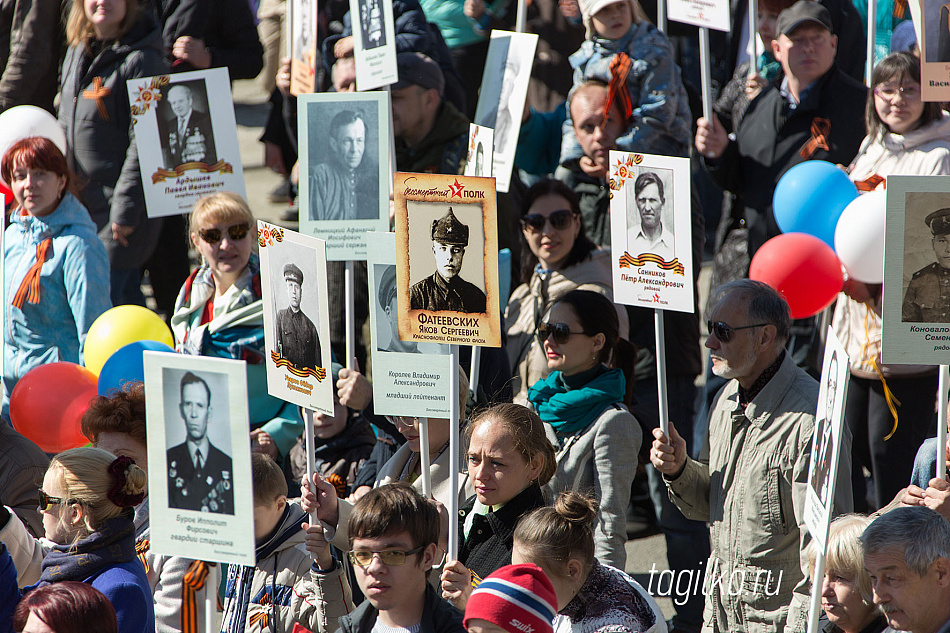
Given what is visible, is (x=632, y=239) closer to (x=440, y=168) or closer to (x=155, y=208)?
(x=440, y=168)

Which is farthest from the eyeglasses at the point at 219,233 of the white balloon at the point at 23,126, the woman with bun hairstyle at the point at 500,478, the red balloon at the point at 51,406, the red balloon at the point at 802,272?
the red balloon at the point at 802,272

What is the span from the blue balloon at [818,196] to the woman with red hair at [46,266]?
3.00 m

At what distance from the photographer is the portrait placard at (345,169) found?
14.6 feet

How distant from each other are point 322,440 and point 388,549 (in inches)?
72.1

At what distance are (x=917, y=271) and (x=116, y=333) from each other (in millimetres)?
3174

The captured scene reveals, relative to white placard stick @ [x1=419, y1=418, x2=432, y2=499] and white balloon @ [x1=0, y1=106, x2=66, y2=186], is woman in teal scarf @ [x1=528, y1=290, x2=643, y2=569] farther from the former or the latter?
white balloon @ [x1=0, y1=106, x2=66, y2=186]

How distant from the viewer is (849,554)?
3076 mm

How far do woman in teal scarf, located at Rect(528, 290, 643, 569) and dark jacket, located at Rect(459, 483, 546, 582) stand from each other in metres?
0.51

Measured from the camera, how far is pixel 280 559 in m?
Result: 3.59

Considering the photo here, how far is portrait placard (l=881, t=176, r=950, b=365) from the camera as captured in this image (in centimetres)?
331

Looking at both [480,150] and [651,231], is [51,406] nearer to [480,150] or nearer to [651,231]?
[480,150]

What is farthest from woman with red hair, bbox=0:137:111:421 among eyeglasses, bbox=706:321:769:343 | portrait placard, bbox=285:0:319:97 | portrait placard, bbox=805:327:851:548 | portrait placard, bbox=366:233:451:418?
portrait placard, bbox=805:327:851:548

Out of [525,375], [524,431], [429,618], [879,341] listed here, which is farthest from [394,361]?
[879,341]

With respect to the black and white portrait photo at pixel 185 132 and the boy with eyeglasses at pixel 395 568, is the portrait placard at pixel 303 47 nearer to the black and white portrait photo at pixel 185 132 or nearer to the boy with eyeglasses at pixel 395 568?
the black and white portrait photo at pixel 185 132
